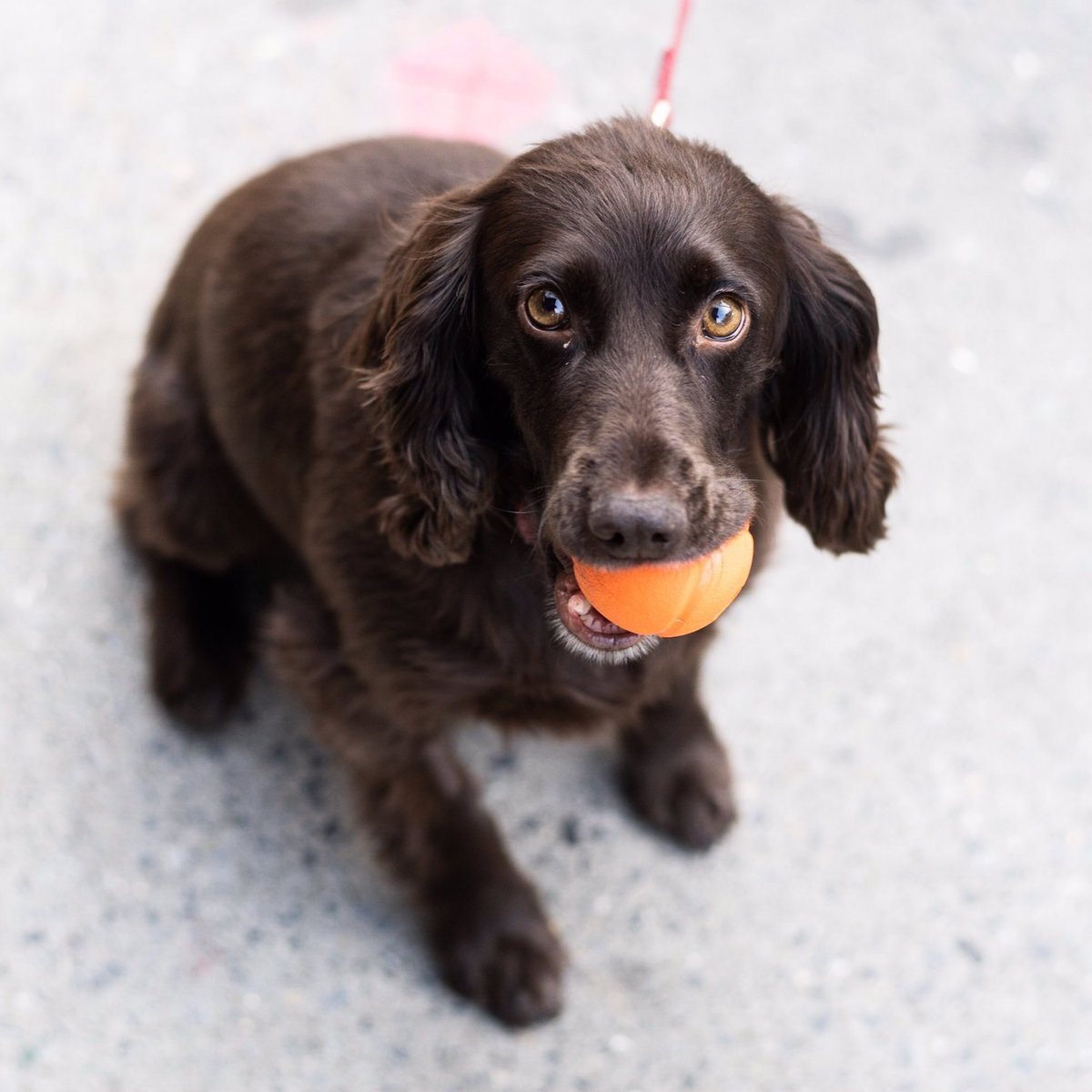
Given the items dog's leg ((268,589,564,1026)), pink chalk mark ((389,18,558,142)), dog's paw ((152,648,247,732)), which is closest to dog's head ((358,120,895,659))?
dog's leg ((268,589,564,1026))

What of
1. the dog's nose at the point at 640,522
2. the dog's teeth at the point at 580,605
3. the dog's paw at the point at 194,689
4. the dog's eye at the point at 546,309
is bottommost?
the dog's paw at the point at 194,689

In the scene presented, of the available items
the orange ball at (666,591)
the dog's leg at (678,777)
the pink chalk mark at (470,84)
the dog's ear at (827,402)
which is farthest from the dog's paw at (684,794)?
the pink chalk mark at (470,84)

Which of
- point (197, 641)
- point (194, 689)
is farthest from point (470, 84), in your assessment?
point (194, 689)

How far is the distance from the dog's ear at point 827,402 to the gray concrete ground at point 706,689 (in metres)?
0.75

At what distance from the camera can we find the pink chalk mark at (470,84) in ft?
11.5

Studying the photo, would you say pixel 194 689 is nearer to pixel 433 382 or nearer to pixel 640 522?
pixel 433 382

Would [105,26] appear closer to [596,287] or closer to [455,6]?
[455,6]

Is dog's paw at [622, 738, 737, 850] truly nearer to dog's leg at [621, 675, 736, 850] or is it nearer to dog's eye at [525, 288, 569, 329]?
dog's leg at [621, 675, 736, 850]

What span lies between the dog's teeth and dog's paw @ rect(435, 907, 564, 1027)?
90 cm

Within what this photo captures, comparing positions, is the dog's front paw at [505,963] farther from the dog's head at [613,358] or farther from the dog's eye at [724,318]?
the dog's eye at [724,318]

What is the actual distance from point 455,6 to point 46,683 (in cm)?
226

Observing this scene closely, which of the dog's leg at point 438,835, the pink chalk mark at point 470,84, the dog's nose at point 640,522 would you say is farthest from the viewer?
the pink chalk mark at point 470,84

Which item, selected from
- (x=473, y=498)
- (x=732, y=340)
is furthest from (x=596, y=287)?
(x=473, y=498)

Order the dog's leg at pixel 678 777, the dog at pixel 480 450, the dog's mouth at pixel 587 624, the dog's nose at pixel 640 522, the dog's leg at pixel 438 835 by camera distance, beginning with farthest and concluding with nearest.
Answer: the dog's leg at pixel 678 777 → the dog's leg at pixel 438 835 → the dog's mouth at pixel 587 624 → the dog at pixel 480 450 → the dog's nose at pixel 640 522
